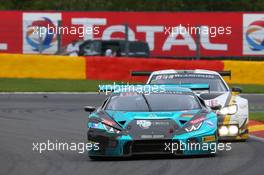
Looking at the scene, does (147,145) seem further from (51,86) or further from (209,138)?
(51,86)

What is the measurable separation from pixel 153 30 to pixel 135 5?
38.9 ft

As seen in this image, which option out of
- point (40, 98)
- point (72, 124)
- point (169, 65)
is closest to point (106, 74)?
point (169, 65)

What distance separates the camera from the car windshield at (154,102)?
507 inches

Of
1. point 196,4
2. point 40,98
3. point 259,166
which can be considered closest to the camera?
point 259,166

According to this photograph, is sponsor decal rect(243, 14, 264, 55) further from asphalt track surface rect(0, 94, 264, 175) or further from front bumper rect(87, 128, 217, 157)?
front bumper rect(87, 128, 217, 157)

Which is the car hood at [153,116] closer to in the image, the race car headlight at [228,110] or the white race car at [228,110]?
the white race car at [228,110]

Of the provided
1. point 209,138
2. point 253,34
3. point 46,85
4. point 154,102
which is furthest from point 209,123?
point 253,34

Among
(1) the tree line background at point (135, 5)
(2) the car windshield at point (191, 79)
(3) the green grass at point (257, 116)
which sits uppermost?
(1) the tree line background at point (135, 5)

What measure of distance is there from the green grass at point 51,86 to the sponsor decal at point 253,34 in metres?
6.90

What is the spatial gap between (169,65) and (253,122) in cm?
1026

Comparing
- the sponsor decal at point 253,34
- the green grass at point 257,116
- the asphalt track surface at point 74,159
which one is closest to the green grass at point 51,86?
the green grass at point 257,116

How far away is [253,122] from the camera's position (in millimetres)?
17672

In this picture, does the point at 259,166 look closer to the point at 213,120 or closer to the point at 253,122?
the point at 213,120

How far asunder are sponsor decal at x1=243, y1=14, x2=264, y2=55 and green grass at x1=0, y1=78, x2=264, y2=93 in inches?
272
